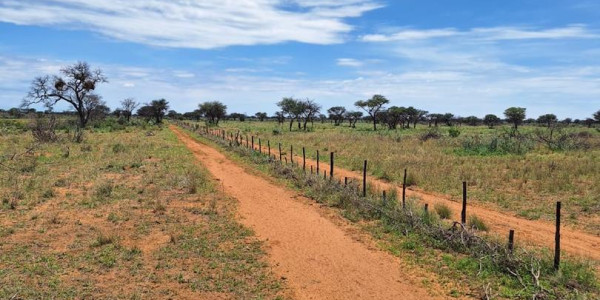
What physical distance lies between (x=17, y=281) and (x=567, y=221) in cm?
1300

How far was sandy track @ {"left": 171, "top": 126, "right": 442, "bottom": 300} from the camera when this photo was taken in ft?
23.8

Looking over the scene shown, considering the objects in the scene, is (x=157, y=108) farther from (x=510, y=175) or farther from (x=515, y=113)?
(x=510, y=175)

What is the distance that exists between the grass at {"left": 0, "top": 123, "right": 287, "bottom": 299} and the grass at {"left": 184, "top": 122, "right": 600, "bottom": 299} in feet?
9.99

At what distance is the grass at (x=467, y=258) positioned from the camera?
23.0ft

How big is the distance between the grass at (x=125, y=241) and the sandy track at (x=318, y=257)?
1.58ft

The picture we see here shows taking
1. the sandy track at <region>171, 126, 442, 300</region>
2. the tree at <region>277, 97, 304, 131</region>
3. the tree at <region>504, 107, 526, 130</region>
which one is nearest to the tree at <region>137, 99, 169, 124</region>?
the tree at <region>277, 97, 304, 131</region>

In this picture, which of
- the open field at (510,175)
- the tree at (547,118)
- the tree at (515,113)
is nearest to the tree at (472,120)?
the tree at (547,118)

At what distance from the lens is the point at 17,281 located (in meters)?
7.49

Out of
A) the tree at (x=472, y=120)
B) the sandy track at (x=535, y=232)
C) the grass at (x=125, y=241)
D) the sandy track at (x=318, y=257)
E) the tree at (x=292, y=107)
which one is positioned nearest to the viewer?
the sandy track at (x=318, y=257)

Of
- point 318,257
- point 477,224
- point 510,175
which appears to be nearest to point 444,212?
point 477,224

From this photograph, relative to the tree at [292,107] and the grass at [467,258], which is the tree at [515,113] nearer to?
the tree at [292,107]

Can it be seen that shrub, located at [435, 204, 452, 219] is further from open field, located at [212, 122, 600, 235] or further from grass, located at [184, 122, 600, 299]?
open field, located at [212, 122, 600, 235]

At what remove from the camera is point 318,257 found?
352 inches

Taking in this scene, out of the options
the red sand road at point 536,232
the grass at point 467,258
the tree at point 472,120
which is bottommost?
the red sand road at point 536,232
